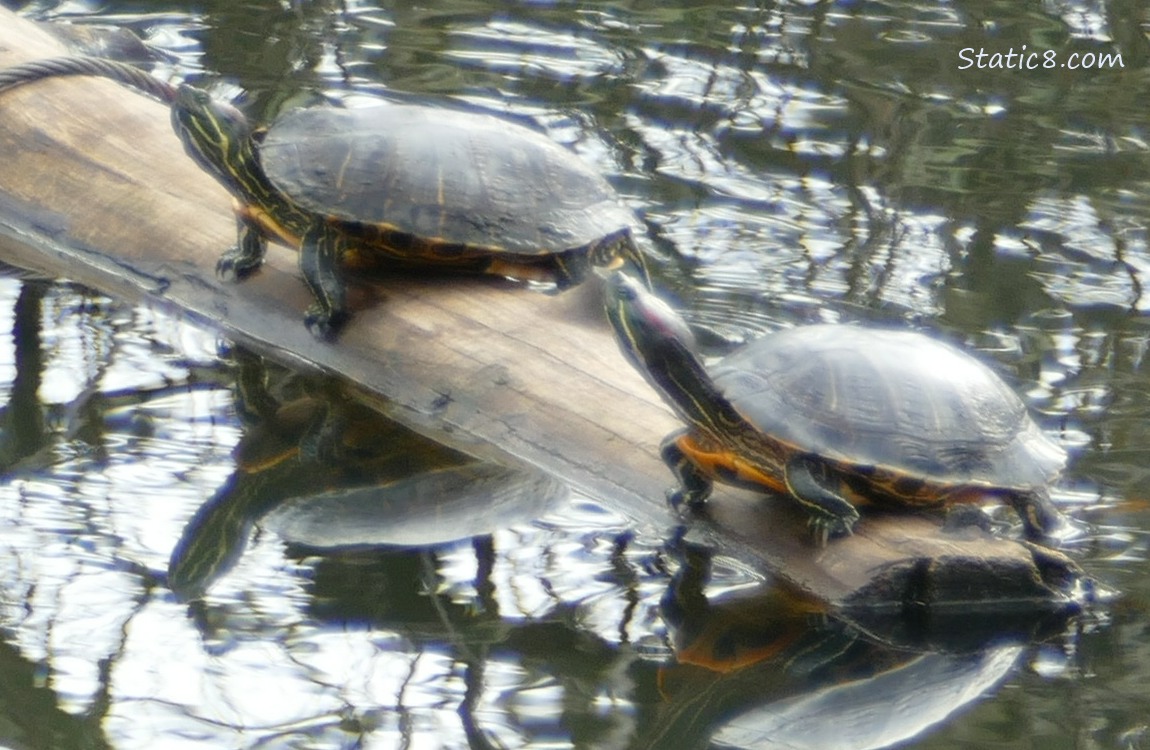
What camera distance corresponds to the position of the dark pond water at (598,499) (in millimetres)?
2943

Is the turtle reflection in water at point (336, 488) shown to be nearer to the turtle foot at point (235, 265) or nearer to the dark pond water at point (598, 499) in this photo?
the dark pond water at point (598, 499)

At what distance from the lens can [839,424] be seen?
10.9 feet

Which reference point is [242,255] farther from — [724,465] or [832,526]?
[832,526]

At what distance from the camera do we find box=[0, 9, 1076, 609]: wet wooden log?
3.33m

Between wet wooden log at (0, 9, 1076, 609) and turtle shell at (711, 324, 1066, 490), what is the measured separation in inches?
7.0

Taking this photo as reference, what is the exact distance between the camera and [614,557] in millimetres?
3568

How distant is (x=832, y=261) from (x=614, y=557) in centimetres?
210

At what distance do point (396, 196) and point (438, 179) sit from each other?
5.3 inches

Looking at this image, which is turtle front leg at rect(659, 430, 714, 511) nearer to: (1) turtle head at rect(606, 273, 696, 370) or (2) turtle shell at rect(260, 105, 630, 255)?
(1) turtle head at rect(606, 273, 696, 370)

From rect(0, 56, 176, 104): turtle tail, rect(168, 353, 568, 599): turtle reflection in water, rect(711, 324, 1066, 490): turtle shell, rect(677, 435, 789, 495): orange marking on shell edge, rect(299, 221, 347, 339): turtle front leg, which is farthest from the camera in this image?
rect(0, 56, 176, 104): turtle tail

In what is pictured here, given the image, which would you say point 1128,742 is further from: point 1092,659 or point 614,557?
point 614,557

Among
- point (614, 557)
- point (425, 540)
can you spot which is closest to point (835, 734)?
point (614, 557)

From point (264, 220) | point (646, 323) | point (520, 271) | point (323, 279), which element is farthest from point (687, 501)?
point (264, 220)

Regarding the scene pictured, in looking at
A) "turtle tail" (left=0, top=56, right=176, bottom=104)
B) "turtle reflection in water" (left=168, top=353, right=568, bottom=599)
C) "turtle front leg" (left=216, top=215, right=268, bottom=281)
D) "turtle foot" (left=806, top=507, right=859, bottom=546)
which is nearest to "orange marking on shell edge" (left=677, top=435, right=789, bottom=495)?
"turtle foot" (left=806, top=507, right=859, bottom=546)
